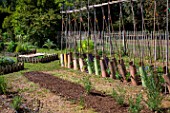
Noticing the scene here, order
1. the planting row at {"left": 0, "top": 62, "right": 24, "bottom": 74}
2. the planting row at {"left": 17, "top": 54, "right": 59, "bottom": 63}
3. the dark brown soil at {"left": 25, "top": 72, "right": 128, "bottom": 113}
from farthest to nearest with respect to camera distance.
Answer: the planting row at {"left": 17, "top": 54, "right": 59, "bottom": 63} → the planting row at {"left": 0, "top": 62, "right": 24, "bottom": 74} → the dark brown soil at {"left": 25, "top": 72, "right": 128, "bottom": 113}

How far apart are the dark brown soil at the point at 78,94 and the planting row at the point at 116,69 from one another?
1194mm

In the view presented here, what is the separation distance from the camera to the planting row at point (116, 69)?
7.09 m

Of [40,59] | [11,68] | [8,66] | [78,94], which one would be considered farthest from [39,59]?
[78,94]

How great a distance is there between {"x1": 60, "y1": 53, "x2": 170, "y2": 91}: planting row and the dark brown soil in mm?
1194

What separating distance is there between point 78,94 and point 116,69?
2.35m

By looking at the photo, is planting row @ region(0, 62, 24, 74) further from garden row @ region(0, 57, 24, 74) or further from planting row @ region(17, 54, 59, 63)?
planting row @ region(17, 54, 59, 63)

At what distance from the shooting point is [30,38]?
22.5 m

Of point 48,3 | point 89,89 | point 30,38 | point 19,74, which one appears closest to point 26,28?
point 30,38

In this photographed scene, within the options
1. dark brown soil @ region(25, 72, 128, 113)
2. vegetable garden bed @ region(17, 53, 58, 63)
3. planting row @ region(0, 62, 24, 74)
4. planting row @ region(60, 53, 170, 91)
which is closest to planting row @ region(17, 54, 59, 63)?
vegetable garden bed @ region(17, 53, 58, 63)

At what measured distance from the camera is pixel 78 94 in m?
7.16

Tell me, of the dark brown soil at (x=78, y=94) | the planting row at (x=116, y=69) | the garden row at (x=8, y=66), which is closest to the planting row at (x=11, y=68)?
the garden row at (x=8, y=66)

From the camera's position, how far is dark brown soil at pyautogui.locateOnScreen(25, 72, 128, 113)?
19.2ft

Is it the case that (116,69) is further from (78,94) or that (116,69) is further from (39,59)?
(39,59)

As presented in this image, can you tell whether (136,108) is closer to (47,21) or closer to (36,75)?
(36,75)
